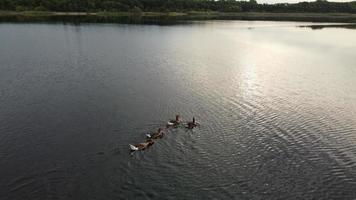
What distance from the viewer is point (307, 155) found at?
2278cm

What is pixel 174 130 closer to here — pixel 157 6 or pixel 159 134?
pixel 159 134

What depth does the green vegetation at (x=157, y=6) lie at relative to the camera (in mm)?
136500

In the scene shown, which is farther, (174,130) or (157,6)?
(157,6)

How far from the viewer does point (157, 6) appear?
16150 cm

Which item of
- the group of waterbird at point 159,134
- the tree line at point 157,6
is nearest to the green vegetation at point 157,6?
the tree line at point 157,6

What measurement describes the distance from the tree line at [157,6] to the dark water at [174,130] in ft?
303

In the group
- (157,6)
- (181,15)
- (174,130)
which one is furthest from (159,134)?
(157,6)

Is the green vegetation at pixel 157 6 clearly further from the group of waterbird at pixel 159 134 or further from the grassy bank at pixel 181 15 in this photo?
the group of waterbird at pixel 159 134

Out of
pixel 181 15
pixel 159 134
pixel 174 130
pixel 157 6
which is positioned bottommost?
pixel 174 130

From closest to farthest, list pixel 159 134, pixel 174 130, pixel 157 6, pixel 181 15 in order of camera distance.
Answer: pixel 159 134, pixel 174 130, pixel 181 15, pixel 157 6

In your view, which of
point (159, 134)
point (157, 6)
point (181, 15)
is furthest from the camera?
point (157, 6)

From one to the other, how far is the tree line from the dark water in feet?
303

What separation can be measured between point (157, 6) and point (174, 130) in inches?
5597

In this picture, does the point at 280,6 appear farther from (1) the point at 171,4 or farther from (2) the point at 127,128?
(2) the point at 127,128
